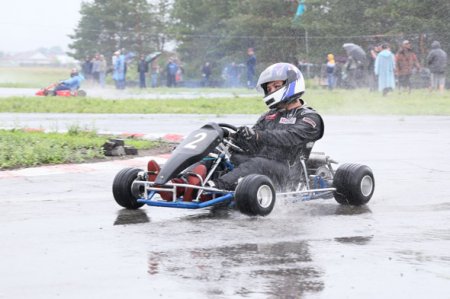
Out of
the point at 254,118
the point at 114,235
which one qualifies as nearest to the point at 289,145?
the point at 114,235

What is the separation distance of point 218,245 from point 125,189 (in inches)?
75.7

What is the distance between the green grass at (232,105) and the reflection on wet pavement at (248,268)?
53.6 ft

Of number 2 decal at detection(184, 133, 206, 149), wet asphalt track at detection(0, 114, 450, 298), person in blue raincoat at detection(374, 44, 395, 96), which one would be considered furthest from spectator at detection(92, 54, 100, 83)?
number 2 decal at detection(184, 133, 206, 149)

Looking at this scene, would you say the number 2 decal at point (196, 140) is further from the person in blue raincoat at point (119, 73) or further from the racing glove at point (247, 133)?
the person in blue raincoat at point (119, 73)

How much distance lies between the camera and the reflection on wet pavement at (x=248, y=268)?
5594mm

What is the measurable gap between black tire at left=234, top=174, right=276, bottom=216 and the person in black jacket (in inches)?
14.1

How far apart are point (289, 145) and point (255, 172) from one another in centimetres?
45

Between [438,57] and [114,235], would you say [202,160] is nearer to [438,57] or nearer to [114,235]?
[114,235]

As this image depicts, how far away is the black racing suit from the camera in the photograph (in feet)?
28.6

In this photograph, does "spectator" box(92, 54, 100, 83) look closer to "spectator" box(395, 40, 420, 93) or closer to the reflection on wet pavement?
"spectator" box(395, 40, 420, 93)

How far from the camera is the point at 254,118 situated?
21062 mm

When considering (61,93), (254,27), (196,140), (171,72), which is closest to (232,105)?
(61,93)

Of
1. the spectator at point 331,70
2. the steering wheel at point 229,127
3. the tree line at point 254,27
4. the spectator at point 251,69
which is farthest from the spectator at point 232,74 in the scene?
the steering wheel at point 229,127

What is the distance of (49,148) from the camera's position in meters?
12.5
